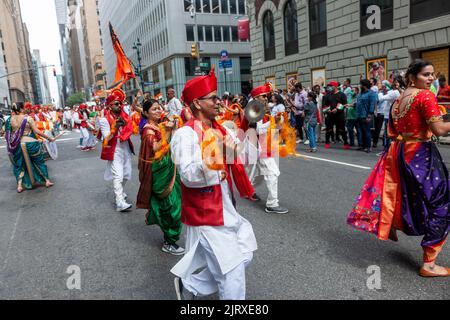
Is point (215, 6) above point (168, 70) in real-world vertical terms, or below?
above

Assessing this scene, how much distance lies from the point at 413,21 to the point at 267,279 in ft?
48.2

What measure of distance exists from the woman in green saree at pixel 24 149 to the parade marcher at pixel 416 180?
6.82 metres

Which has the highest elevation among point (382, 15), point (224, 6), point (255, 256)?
point (224, 6)

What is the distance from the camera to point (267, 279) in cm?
343

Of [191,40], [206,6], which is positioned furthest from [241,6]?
[191,40]

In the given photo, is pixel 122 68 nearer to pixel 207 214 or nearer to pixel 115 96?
pixel 115 96

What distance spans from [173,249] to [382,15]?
1573cm

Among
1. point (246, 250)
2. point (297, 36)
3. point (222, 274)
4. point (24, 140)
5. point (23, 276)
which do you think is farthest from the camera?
point (297, 36)

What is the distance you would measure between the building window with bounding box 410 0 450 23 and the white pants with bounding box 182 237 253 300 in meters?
14.6

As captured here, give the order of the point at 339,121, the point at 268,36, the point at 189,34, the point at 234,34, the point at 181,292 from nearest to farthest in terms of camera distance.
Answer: the point at 181,292 < the point at 339,121 < the point at 268,36 < the point at 189,34 < the point at 234,34

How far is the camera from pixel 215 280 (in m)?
2.65

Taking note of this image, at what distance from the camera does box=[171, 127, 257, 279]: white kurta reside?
7.68 ft
